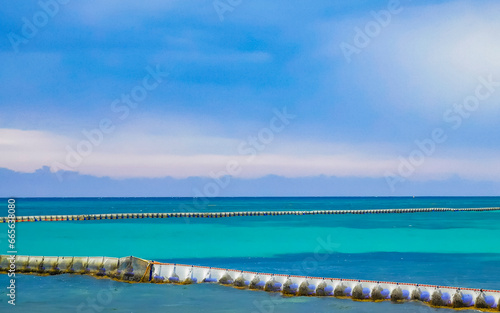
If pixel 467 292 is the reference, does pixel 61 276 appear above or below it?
below

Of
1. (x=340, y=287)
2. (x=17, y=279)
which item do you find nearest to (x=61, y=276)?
(x=17, y=279)

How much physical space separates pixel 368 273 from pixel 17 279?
16.3 m

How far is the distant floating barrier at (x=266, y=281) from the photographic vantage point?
19734 millimetres

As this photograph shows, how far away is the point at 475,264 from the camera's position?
32656mm

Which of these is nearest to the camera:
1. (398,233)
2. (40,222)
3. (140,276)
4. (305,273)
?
(140,276)

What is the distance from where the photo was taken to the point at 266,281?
22.6m

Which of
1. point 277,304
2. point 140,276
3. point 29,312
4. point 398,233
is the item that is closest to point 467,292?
point 277,304

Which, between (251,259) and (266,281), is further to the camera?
(251,259)

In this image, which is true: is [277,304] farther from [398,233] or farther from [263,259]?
[398,233]

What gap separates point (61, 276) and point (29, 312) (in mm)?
6190

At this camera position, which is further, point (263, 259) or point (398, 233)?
point (398, 233)

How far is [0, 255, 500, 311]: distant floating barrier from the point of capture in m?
19.7

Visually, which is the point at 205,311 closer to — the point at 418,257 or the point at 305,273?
the point at 305,273

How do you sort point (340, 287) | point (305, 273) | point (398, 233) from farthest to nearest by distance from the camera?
point (398, 233) → point (305, 273) → point (340, 287)
